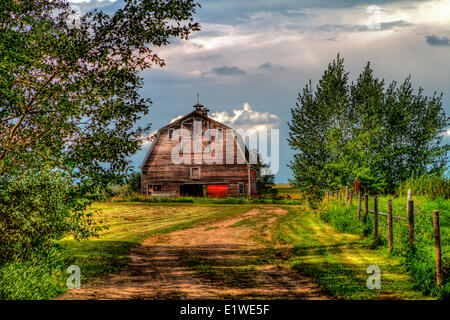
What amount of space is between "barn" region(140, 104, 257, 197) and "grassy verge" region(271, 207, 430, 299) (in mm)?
26115

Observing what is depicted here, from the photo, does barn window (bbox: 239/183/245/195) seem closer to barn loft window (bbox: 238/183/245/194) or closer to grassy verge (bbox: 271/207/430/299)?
barn loft window (bbox: 238/183/245/194)

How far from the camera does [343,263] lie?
1136cm

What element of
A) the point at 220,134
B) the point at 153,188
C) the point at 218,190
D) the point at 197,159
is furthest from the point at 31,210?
the point at 218,190

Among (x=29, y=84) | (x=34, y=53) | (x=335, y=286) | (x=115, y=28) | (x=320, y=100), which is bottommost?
(x=335, y=286)

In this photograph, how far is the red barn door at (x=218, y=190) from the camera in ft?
149

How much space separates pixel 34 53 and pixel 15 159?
10.3 feet

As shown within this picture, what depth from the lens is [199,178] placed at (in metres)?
44.2

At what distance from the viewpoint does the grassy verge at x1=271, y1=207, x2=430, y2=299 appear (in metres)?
8.77

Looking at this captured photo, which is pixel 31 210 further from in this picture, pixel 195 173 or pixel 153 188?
pixel 153 188

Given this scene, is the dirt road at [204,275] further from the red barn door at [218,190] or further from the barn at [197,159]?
the red barn door at [218,190]

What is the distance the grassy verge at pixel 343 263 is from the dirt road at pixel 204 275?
0.56 m

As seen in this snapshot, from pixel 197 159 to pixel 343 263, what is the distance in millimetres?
33348
